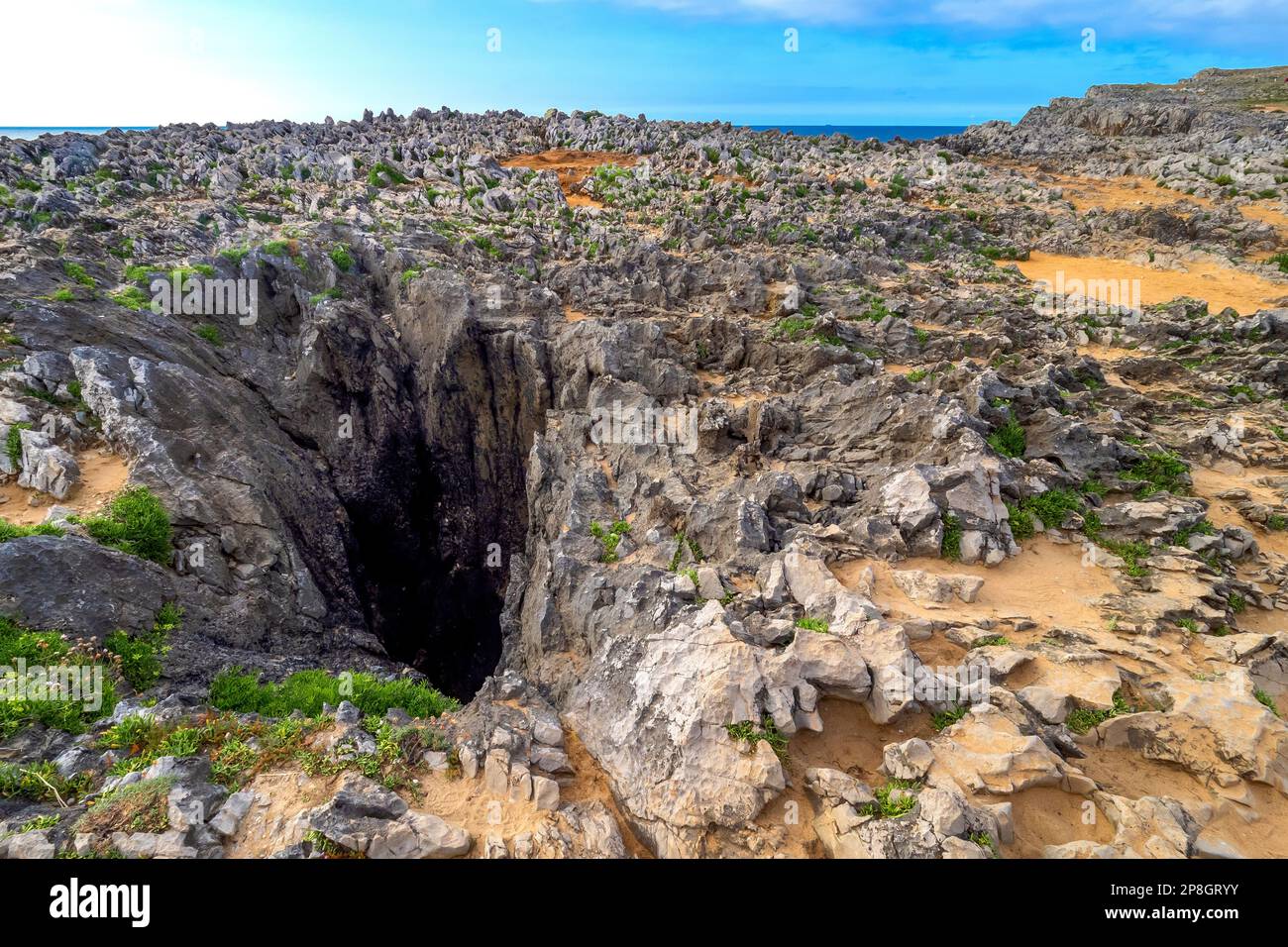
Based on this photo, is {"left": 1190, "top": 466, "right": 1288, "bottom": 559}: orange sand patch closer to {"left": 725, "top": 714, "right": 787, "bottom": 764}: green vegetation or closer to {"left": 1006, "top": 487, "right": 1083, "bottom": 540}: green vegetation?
{"left": 1006, "top": 487, "right": 1083, "bottom": 540}: green vegetation

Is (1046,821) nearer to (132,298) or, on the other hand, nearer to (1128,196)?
(132,298)

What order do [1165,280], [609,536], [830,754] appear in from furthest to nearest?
1. [1165,280]
2. [609,536]
3. [830,754]

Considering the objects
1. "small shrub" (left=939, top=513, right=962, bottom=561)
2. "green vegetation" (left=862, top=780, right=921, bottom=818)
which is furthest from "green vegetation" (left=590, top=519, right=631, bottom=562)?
"green vegetation" (left=862, top=780, right=921, bottom=818)

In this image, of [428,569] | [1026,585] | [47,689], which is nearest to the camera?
[47,689]

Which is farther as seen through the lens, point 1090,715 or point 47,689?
point 47,689

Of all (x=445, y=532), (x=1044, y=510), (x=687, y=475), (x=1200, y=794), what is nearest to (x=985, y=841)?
(x=1200, y=794)
